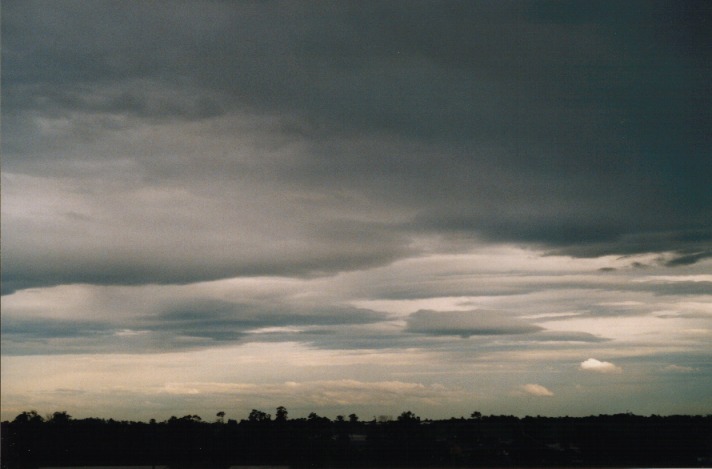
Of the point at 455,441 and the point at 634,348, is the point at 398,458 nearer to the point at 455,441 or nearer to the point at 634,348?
the point at 455,441

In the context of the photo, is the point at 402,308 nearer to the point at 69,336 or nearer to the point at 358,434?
the point at 358,434

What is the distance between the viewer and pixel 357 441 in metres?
4.52

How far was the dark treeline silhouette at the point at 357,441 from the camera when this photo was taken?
4.42 m

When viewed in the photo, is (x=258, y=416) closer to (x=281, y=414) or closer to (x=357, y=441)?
(x=281, y=414)

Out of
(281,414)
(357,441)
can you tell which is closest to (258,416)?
(281,414)

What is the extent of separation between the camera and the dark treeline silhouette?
4.42 metres

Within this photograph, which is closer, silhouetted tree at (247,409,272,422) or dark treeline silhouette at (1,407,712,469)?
dark treeline silhouette at (1,407,712,469)

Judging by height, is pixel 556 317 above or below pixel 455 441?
above

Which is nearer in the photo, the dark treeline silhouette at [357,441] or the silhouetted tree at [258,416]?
the dark treeline silhouette at [357,441]

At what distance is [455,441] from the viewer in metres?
4.46

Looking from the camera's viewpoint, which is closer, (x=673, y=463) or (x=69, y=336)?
(x=673, y=463)

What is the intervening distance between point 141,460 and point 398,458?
65.9 inches

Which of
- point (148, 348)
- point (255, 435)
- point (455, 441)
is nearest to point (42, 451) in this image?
point (148, 348)

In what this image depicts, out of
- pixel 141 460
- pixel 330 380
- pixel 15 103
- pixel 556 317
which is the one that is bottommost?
pixel 141 460
